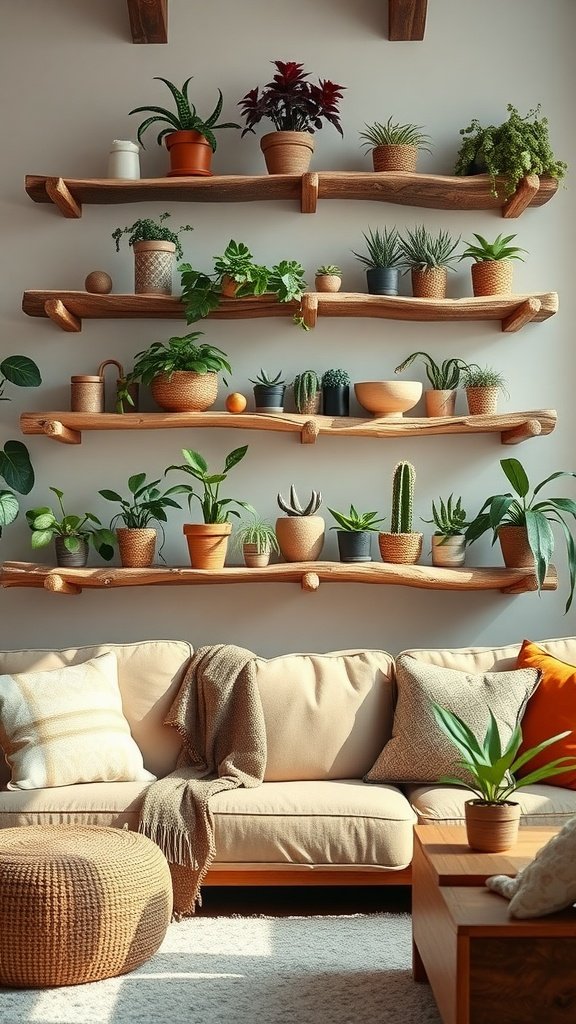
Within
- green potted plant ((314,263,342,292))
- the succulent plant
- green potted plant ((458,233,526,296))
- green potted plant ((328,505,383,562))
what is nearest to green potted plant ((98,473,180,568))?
the succulent plant

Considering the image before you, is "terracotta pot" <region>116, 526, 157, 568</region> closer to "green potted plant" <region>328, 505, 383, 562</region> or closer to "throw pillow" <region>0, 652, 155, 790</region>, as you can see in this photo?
"throw pillow" <region>0, 652, 155, 790</region>

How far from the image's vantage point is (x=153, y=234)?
156 inches

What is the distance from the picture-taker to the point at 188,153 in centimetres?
396

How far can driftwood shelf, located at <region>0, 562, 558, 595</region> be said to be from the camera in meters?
3.79

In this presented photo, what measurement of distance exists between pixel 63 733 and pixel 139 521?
2.89 feet

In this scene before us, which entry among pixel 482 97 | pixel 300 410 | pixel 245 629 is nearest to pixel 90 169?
pixel 300 410

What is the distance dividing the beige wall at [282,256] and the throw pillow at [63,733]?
0.58m

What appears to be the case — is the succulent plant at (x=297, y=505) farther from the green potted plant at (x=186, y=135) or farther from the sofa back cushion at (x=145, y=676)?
the green potted plant at (x=186, y=135)

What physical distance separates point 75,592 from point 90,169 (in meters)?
1.65

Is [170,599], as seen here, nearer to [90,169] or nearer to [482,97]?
[90,169]

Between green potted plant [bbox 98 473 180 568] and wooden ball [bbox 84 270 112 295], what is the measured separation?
70 cm

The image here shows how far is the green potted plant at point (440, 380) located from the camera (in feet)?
13.1

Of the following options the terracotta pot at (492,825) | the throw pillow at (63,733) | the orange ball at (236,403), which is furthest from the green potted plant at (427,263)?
the terracotta pot at (492,825)

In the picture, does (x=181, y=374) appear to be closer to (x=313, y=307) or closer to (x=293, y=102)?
(x=313, y=307)
